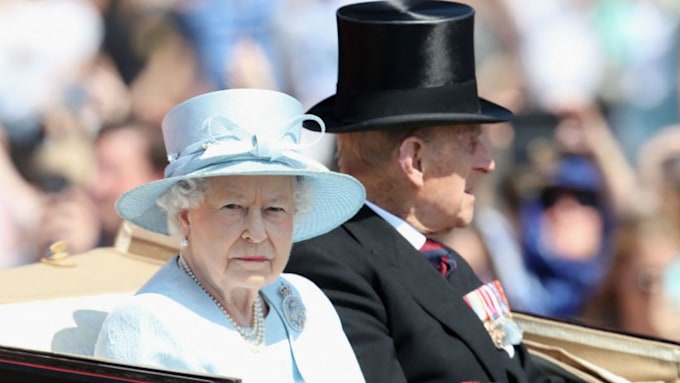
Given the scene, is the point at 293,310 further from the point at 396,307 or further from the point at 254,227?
the point at 396,307

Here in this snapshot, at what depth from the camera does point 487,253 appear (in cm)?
576

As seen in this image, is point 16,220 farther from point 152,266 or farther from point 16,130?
point 152,266

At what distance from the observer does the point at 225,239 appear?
2.85 metres

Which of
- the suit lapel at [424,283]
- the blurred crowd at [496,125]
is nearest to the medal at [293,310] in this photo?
the suit lapel at [424,283]

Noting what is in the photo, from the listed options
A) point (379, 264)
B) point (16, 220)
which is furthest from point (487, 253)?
point (379, 264)

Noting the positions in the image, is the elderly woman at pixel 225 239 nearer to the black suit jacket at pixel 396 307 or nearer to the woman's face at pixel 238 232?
the woman's face at pixel 238 232

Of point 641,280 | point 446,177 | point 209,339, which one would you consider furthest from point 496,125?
point 209,339

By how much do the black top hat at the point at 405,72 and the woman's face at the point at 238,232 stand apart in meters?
0.76

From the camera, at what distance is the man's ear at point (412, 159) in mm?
3660

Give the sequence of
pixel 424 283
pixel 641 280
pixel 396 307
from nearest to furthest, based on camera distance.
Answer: pixel 396 307, pixel 424 283, pixel 641 280

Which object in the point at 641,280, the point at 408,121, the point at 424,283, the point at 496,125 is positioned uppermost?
the point at 408,121

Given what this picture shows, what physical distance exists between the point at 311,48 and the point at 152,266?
222 cm

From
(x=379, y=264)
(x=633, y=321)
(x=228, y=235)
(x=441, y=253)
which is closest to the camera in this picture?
(x=228, y=235)

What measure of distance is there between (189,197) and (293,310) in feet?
1.22
